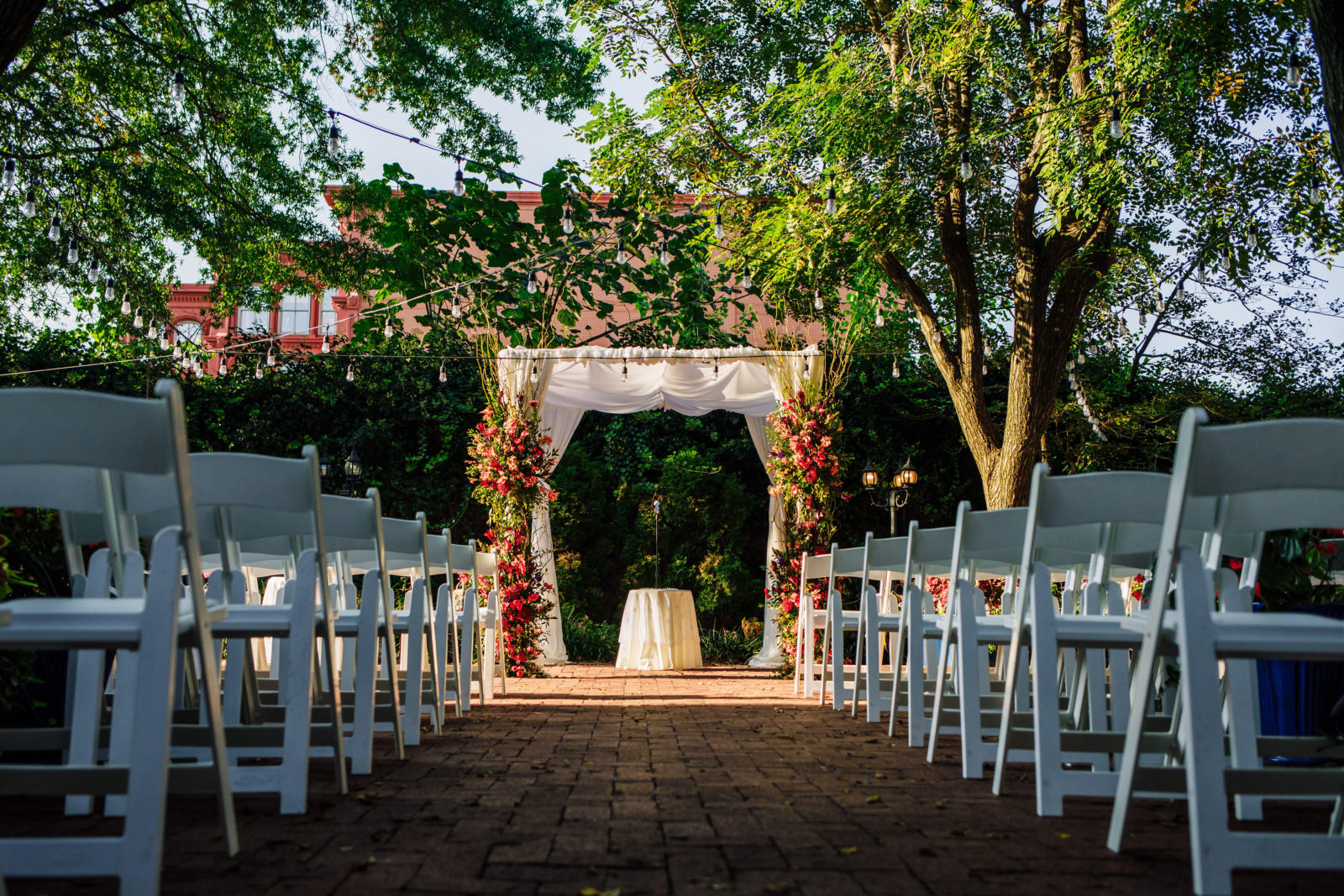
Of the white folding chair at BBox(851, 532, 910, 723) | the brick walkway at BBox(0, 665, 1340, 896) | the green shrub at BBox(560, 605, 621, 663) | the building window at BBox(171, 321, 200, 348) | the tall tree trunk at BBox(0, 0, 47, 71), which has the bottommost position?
the green shrub at BBox(560, 605, 621, 663)

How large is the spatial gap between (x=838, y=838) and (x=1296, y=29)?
7.76 m

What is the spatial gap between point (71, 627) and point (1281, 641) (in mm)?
1860

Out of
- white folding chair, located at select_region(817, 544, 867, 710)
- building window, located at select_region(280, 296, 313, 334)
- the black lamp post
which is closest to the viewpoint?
white folding chair, located at select_region(817, 544, 867, 710)

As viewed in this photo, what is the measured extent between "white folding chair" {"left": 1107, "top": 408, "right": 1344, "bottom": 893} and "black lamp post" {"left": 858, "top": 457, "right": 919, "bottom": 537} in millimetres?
7110

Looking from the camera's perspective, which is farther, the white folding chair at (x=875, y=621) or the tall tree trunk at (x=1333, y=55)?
the white folding chair at (x=875, y=621)

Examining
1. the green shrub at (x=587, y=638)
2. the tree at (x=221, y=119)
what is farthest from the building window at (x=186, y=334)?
the green shrub at (x=587, y=638)

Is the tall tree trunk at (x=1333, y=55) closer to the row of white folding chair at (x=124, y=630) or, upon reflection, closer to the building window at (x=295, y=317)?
the row of white folding chair at (x=124, y=630)

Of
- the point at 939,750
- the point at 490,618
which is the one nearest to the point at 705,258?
the point at 490,618

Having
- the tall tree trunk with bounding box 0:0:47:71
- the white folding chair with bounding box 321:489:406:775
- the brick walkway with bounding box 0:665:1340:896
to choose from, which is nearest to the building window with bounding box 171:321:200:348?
the tall tree trunk with bounding box 0:0:47:71

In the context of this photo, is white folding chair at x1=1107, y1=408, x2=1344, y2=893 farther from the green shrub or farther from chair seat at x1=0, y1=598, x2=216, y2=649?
the green shrub

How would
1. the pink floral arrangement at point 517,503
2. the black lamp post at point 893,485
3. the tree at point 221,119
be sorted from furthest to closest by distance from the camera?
1. the black lamp post at point 893,485
2. the tree at point 221,119
3. the pink floral arrangement at point 517,503

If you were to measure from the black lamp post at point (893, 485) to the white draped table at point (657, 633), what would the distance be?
2028mm

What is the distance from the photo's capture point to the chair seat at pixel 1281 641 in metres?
1.60

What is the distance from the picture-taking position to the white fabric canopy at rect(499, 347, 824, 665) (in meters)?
8.64
